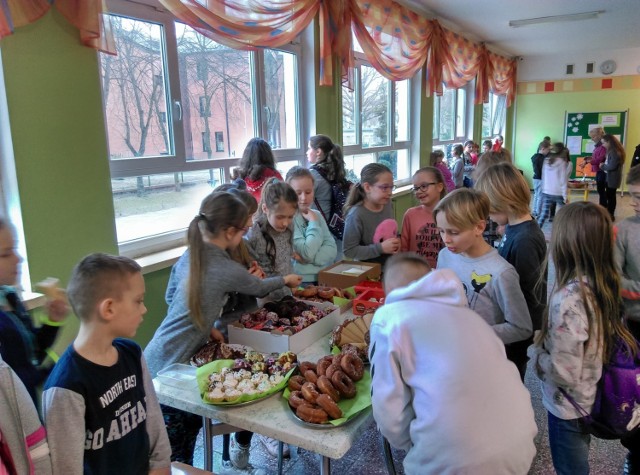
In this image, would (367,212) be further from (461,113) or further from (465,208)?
(461,113)

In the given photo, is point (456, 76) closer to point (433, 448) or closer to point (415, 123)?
point (415, 123)

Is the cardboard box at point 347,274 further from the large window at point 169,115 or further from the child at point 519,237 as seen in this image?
the large window at point 169,115

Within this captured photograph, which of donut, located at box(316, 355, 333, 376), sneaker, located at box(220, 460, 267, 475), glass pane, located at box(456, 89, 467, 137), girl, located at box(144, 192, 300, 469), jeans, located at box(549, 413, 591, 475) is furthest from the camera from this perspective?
glass pane, located at box(456, 89, 467, 137)

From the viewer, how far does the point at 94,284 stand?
3.81ft

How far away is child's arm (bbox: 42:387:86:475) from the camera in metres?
1.03

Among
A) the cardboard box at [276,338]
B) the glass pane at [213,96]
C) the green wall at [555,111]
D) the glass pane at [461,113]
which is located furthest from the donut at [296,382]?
the green wall at [555,111]

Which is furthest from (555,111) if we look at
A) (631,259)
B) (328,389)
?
(328,389)

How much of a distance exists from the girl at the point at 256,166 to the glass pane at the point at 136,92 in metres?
0.48

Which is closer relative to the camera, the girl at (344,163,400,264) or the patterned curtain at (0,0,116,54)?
the patterned curtain at (0,0,116,54)

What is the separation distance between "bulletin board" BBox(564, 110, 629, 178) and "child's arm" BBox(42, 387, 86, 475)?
11897 mm

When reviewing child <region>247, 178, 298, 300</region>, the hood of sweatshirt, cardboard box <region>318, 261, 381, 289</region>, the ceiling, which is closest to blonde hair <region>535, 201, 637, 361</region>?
the hood of sweatshirt

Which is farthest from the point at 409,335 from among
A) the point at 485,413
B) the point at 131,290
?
the point at 131,290

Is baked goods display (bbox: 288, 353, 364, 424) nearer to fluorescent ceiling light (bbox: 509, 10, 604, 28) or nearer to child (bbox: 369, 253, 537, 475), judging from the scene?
child (bbox: 369, 253, 537, 475)

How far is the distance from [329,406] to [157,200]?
2317mm
